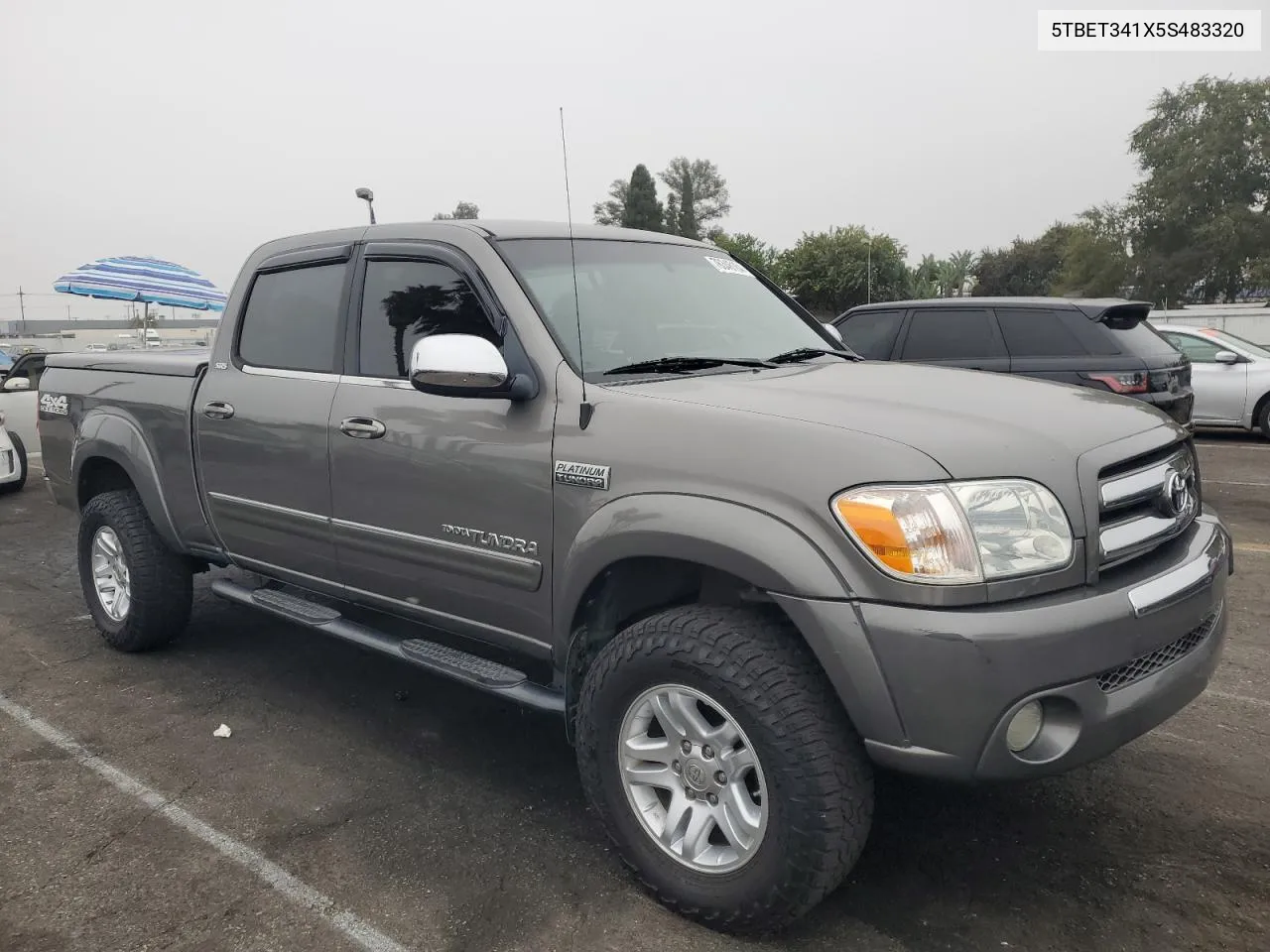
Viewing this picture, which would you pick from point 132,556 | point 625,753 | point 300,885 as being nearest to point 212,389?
point 132,556

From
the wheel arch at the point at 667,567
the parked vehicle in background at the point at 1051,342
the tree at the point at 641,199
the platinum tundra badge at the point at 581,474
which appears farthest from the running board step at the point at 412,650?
the tree at the point at 641,199

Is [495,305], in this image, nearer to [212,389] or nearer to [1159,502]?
[212,389]

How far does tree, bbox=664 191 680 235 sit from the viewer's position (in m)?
72.5

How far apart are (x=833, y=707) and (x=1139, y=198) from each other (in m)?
56.0

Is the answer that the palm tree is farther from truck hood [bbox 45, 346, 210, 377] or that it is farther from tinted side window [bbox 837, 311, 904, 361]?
tinted side window [bbox 837, 311, 904, 361]

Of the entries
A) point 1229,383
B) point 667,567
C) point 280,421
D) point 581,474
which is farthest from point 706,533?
point 1229,383

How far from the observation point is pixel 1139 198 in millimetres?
50375

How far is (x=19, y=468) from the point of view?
384 inches

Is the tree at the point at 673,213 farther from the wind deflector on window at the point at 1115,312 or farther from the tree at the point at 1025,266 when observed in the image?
the wind deflector on window at the point at 1115,312

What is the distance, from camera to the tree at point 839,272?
4331cm

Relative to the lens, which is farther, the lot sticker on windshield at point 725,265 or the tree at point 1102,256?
the tree at point 1102,256

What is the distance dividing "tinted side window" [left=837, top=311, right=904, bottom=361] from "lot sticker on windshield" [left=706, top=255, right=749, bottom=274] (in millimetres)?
4511

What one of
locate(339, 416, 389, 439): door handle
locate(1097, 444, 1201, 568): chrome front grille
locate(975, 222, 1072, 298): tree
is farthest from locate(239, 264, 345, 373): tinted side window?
locate(975, 222, 1072, 298): tree

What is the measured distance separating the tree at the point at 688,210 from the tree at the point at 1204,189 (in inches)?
1308
